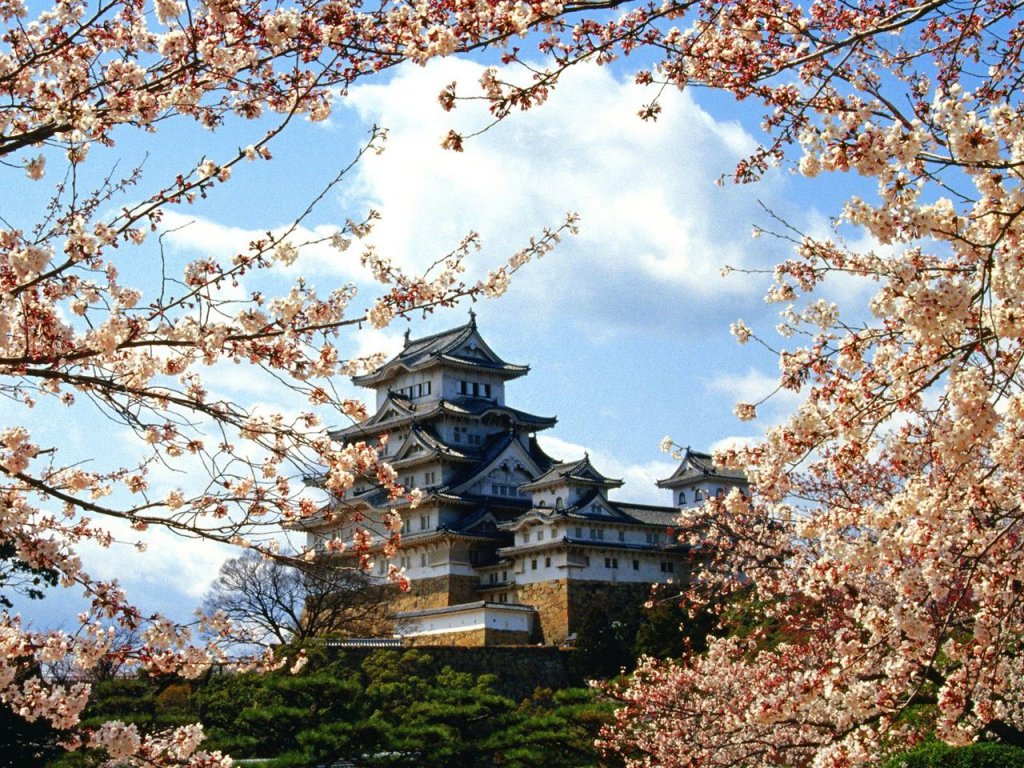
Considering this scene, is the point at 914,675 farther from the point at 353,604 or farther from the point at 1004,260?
the point at 353,604

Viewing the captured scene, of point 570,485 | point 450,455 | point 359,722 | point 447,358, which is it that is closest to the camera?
point 359,722

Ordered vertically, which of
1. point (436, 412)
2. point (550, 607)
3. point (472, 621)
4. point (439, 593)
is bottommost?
point (472, 621)

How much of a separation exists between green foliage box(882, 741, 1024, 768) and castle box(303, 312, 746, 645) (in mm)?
23085

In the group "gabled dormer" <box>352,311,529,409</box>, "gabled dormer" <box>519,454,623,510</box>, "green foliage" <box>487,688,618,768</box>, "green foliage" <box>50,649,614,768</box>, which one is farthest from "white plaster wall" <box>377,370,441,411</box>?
"green foliage" <box>487,688,618,768</box>

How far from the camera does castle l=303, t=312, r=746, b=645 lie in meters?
36.9

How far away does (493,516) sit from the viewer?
40.2 metres

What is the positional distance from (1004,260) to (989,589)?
9.11 ft

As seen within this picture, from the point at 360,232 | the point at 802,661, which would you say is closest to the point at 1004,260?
the point at 360,232

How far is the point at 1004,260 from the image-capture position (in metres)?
4.12

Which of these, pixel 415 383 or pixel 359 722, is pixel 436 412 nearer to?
pixel 415 383

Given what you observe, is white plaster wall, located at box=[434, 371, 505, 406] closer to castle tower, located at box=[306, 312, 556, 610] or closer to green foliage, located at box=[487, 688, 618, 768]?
castle tower, located at box=[306, 312, 556, 610]

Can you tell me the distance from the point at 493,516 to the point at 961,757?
92.7 ft

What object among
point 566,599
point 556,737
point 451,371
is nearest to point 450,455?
point 451,371

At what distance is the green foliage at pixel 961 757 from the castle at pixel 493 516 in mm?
23085
